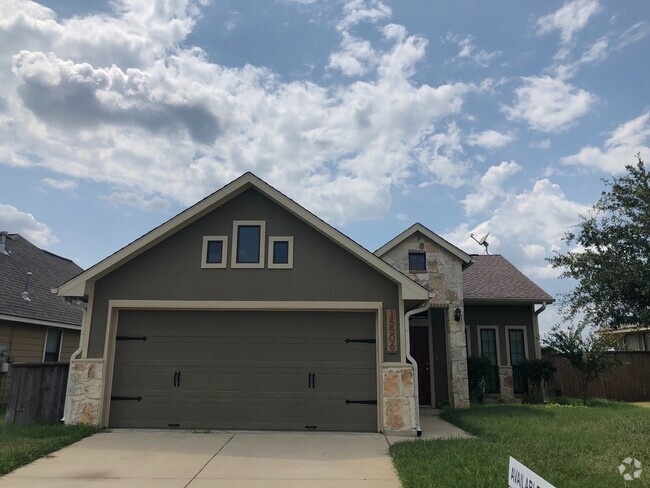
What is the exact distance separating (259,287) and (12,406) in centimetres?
526

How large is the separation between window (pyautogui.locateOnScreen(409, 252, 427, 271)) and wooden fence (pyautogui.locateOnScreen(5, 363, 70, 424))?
30.0ft

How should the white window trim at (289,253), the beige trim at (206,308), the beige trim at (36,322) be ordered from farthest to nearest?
the beige trim at (36,322) < the white window trim at (289,253) < the beige trim at (206,308)

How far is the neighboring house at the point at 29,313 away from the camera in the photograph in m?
13.9

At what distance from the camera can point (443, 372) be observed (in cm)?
1404

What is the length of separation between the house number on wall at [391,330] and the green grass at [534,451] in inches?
79.0

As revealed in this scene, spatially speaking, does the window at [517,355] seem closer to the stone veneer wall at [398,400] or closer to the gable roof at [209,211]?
the stone veneer wall at [398,400]

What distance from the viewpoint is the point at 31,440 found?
8188 mm

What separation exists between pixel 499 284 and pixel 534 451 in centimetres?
927

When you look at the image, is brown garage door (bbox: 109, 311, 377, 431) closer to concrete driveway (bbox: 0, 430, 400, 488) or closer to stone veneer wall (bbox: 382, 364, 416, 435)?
stone veneer wall (bbox: 382, 364, 416, 435)

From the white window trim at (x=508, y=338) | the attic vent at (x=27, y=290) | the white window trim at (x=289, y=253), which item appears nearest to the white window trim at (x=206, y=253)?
the white window trim at (x=289, y=253)

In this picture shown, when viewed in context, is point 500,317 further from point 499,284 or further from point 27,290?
point 27,290

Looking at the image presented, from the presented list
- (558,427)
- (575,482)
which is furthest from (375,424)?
(575,482)

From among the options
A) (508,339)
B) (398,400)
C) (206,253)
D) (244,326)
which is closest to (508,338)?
(508,339)

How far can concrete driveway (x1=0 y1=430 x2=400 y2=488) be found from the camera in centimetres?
620
